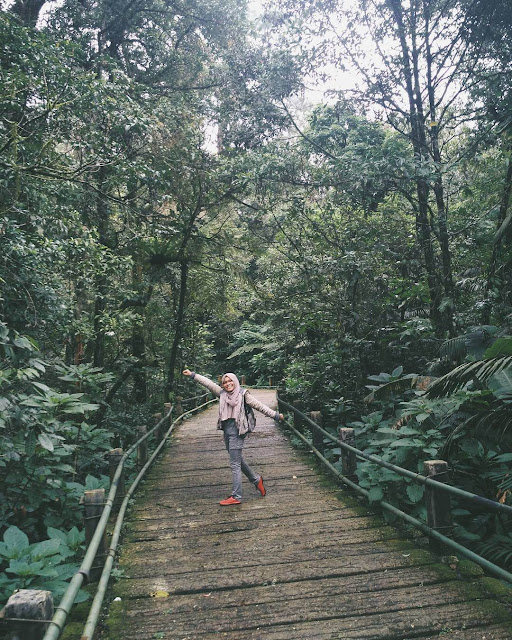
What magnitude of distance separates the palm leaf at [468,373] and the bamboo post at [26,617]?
12.5ft

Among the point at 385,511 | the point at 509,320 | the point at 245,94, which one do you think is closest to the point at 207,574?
the point at 385,511

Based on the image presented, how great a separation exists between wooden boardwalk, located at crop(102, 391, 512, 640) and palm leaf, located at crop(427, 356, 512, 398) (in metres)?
1.54

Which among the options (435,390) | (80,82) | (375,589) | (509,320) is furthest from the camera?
(80,82)

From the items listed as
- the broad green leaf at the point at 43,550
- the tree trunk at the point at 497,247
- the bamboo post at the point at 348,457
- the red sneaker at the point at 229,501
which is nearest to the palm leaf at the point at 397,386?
the bamboo post at the point at 348,457

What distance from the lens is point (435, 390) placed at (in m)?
4.93

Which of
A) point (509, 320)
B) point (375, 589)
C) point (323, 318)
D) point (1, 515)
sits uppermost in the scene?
point (323, 318)

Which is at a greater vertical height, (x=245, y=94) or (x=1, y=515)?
(x=245, y=94)

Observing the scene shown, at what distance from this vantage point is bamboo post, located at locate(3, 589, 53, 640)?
2369 mm

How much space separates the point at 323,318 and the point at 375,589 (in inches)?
265

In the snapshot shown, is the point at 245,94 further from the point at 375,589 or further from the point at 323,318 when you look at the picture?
the point at 375,589

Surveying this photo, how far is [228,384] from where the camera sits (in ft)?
20.9

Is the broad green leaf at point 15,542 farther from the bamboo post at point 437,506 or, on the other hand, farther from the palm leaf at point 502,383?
the palm leaf at point 502,383

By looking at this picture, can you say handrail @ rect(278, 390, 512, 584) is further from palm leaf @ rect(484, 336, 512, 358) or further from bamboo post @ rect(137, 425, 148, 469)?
bamboo post @ rect(137, 425, 148, 469)

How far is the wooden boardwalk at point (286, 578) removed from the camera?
3.32 meters
